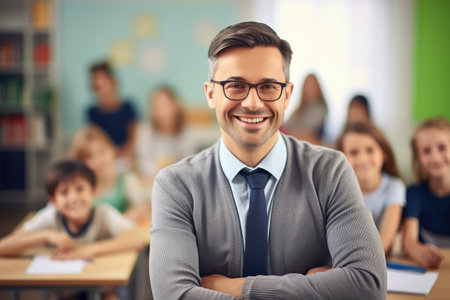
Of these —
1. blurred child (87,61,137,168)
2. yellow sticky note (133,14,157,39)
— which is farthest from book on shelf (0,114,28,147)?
yellow sticky note (133,14,157,39)

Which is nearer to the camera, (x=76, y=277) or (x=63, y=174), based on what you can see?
(x=76, y=277)

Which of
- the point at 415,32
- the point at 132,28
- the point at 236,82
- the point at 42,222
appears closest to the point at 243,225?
the point at 236,82

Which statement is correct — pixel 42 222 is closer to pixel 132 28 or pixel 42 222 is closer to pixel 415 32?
pixel 132 28

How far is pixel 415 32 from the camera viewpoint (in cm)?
667

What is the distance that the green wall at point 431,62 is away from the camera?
261 inches

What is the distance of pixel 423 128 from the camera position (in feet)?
7.72

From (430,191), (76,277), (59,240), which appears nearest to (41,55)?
(59,240)

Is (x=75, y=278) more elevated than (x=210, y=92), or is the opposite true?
(x=210, y=92)

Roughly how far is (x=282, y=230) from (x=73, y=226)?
1267 millimetres

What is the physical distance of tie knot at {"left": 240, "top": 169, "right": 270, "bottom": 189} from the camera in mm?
1619

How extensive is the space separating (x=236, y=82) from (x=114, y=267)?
1104 millimetres

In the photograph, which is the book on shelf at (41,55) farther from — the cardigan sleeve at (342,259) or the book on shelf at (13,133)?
the cardigan sleeve at (342,259)

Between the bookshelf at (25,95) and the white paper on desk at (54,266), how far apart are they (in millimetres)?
4333

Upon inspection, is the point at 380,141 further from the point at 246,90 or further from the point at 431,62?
the point at 431,62
